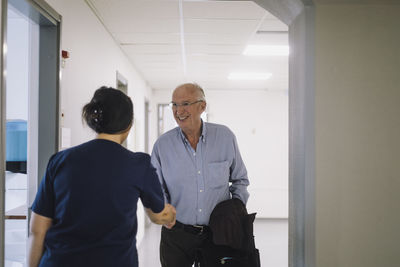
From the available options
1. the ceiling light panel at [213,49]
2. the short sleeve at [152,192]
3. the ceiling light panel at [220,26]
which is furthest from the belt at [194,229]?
the ceiling light panel at [213,49]

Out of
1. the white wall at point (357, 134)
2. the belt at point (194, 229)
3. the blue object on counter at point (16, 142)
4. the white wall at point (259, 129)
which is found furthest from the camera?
the white wall at point (259, 129)

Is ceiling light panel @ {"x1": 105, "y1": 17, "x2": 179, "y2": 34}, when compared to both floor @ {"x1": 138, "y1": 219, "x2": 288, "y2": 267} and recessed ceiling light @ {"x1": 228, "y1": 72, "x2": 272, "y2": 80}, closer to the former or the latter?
recessed ceiling light @ {"x1": 228, "y1": 72, "x2": 272, "y2": 80}

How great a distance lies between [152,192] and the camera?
121 cm

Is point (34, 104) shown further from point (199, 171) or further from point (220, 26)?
point (220, 26)

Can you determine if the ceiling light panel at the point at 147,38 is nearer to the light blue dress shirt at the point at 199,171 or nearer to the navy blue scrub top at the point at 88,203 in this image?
the light blue dress shirt at the point at 199,171

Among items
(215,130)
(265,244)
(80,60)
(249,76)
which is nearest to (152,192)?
(215,130)

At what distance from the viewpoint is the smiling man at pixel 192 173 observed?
6.25 ft

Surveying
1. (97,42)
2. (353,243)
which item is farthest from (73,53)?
(353,243)

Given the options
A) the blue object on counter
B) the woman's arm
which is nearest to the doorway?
the blue object on counter

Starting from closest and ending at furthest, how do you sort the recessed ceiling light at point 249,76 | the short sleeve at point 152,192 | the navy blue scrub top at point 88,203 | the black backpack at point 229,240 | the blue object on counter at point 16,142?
the navy blue scrub top at point 88,203, the short sleeve at point 152,192, the black backpack at point 229,240, the blue object on counter at point 16,142, the recessed ceiling light at point 249,76

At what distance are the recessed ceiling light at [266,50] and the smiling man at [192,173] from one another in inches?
85.7

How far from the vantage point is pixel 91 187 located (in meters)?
1.09

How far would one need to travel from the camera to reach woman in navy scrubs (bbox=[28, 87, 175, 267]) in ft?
3.59

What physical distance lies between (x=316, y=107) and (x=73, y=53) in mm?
1598
